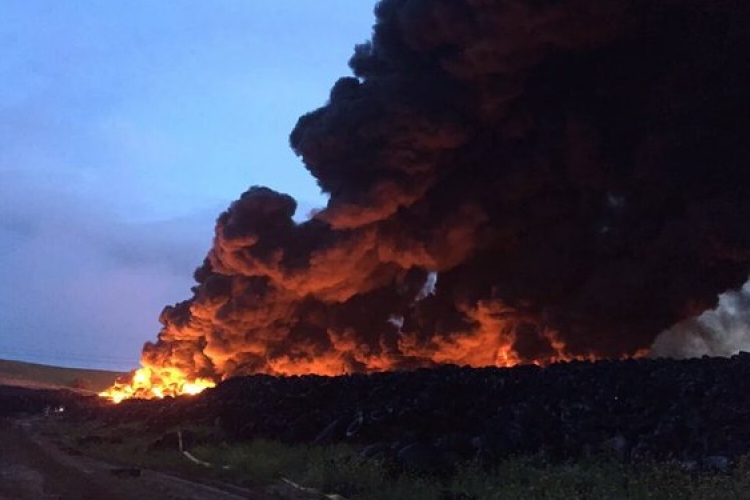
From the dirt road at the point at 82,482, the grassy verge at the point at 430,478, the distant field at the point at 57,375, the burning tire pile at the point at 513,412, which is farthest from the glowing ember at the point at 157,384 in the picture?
the dirt road at the point at 82,482

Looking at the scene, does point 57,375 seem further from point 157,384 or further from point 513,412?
point 513,412

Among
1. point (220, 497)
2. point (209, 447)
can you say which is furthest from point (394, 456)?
point (209, 447)

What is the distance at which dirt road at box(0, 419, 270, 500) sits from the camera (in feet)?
50.8

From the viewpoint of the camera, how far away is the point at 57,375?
84.0m

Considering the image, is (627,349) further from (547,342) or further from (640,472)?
(640,472)

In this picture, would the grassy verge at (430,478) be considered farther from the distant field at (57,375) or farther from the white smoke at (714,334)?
the distant field at (57,375)

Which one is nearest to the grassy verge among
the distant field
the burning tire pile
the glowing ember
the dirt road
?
the burning tire pile

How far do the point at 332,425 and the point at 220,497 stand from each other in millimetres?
7216

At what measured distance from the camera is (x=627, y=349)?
38.4m

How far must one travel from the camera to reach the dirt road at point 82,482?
1549cm

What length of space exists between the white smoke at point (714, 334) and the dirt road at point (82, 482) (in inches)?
1098

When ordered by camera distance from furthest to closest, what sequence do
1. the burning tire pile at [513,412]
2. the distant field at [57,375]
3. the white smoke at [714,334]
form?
the distant field at [57,375] < the white smoke at [714,334] < the burning tire pile at [513,412]

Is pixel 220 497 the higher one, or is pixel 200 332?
pixel 200 332

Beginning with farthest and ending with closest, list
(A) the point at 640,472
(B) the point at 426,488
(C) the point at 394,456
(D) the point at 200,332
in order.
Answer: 1. (D) the point at 200,332
2. (C) the point at 394,456
3. (B) the point at 426,488
4. (A) the point at 640,472
